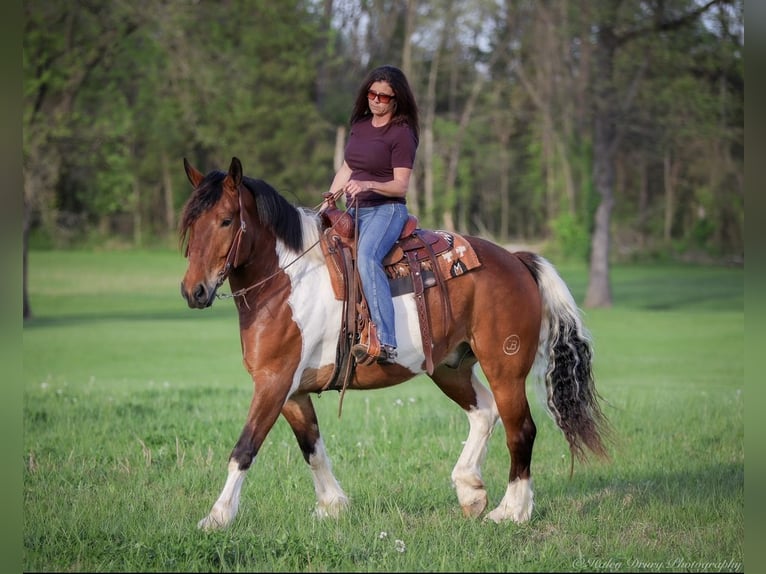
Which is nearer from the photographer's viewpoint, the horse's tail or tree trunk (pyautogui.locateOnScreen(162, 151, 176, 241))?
the horse's tail

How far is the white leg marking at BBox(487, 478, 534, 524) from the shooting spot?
625 cm

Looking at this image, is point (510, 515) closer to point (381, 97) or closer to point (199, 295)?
point (199, 295)

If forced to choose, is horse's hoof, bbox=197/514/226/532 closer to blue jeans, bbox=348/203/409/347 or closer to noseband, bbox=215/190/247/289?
noseband, bbox=215/190/247/289

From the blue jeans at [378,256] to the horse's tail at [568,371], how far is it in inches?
52.2

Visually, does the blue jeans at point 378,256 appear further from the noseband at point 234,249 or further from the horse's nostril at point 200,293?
the horse's nostril at point 200,293

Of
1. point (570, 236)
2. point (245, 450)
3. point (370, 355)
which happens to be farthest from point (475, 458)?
point (570, 236)

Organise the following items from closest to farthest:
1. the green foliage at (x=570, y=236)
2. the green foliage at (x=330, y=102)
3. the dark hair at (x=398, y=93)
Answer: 1. the dark hair at (x=398, y=93)
2. the green foliage at (x=330, y=102)
3. the green foliage at (x=570, y=236)

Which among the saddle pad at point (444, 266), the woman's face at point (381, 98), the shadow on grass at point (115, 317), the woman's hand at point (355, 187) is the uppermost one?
the woman's face at point (381, 98)

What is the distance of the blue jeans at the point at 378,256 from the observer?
19.7ft

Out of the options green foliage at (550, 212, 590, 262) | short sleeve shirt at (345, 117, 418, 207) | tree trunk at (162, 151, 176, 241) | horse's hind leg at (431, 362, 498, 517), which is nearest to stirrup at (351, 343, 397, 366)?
horse's hind leg at (431, 362, 498, 517)

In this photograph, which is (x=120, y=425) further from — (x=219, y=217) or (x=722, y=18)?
(x=722, y=18)

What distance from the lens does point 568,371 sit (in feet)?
22.2

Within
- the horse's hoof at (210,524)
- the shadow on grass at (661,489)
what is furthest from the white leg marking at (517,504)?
Answer: the horse's hoof at (210,524)

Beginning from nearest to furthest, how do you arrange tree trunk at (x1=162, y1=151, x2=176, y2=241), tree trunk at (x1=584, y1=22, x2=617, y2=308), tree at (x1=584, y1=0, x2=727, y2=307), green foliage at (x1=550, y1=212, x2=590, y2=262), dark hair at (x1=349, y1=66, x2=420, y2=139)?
1. dark hair at (x1=349, y1=66, x2=420, y2=139)
2. tree at (x1=584, y1=0, x2=727, y2=307)
3. tree trunk at (x1=584, y1=22, x2=617, y2=308)
4. green foliage at (x1=550, y1=212, x2=590, y2=262)
5. tree trunk at (x1=162, y1=151, x2=176, y2=241)
